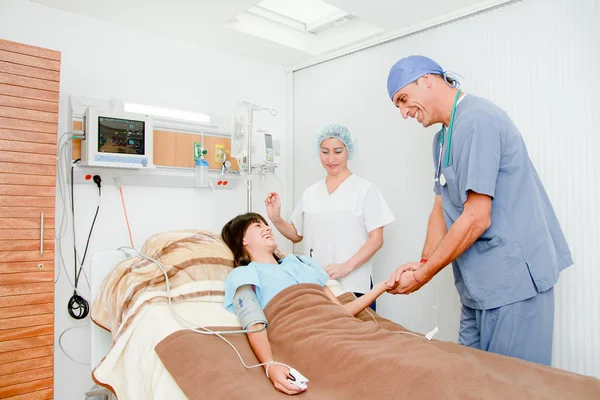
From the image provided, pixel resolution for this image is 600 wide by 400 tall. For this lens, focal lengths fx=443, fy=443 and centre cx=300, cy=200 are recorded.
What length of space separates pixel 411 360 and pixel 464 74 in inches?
72.0

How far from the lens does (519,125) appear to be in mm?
2338

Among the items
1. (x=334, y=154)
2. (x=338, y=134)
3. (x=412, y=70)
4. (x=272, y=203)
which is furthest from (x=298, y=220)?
(x=412, y=70)

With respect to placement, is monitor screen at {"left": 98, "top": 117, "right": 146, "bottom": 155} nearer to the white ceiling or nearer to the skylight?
the white ceiling

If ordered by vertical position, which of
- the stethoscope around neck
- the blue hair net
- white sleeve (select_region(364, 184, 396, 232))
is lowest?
white sleeve (select_region(364, 184, 396, 232))

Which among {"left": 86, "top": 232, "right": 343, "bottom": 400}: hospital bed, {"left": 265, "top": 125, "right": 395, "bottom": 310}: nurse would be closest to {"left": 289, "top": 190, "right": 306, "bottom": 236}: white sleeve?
{"left": 265, "top": 125, "right": 395, "bottom": 310}: nurse

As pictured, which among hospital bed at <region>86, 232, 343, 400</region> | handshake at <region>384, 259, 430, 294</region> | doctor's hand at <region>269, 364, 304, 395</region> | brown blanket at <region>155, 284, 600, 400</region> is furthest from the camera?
handshake at <region>384, 259, 430, 294</region>

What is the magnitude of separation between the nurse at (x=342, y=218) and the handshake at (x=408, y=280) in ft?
1.79

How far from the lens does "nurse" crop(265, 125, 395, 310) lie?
100 inches

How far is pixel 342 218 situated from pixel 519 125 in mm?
1074

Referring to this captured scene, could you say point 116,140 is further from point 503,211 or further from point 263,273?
point 503,211

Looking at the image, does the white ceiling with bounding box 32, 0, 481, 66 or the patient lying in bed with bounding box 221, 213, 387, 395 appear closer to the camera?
the patient lying in bed with bounding box 221, 213, 387, 395

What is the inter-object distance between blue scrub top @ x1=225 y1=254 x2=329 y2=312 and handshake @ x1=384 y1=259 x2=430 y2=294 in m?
0.34

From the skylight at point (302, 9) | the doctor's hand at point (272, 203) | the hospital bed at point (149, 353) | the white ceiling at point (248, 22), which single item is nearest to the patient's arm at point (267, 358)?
the hospital bed at point (149, 353)

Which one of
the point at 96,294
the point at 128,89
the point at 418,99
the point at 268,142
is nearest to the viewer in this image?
the point at 418,99
